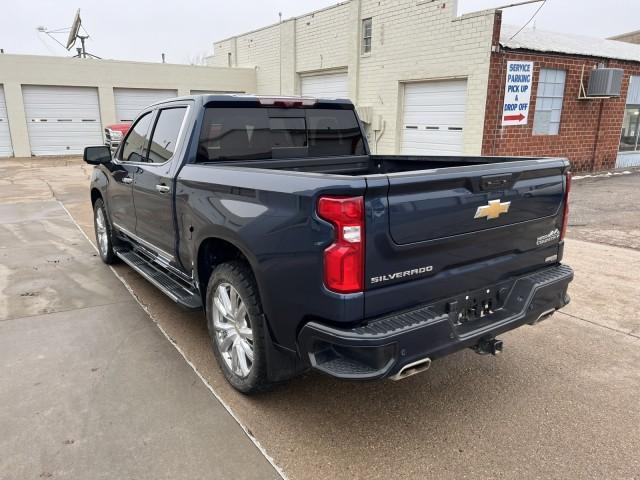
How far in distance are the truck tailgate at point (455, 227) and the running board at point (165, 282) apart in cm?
182

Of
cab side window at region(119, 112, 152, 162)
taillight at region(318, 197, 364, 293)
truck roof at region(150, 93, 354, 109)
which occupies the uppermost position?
truck roof at region(150, 93, 354, 109)

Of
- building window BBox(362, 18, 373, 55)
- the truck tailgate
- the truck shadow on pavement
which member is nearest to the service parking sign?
building window BBox(362, 18, 373, 55)

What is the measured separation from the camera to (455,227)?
2584 millimetres

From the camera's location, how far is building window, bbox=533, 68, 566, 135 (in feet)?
42.9

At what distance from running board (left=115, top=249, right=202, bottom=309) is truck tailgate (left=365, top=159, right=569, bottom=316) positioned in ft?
5.96

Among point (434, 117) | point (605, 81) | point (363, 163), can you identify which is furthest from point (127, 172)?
point (605, 81)

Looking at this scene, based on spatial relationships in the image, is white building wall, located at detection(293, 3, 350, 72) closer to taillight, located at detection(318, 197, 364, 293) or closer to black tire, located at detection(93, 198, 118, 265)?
black tire, located at detection(93, 198, 118, 265)

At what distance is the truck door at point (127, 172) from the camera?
4621 millimetres

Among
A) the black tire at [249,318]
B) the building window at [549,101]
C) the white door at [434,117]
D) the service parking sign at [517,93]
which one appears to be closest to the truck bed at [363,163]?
the black tire at [249,318]

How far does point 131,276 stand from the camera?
5.68 meters

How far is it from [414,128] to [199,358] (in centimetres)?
1277

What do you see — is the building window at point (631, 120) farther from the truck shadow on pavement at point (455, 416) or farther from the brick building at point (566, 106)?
the truck shadow on pavement at point (455, 416)

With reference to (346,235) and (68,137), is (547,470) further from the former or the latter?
A: (68,137)

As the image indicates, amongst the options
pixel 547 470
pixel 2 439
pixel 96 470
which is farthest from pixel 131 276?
pixel 547 470
